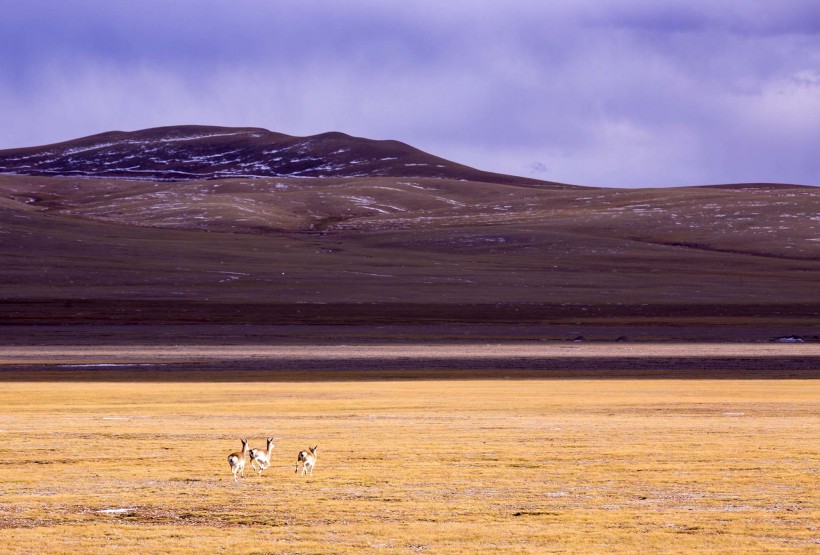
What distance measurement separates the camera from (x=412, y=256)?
11031 centimetres

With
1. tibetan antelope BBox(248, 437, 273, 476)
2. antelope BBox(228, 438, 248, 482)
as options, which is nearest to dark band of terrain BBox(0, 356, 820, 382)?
tibetan antelope BBox(248, 437, 273, 476)

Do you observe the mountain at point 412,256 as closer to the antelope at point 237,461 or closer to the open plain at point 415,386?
the open plain at point 415,386

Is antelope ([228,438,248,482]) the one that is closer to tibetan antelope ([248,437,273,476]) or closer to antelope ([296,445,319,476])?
tibetan antelope ([248,437,273,476])

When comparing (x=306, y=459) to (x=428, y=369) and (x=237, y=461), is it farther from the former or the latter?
(x=428, y=369)

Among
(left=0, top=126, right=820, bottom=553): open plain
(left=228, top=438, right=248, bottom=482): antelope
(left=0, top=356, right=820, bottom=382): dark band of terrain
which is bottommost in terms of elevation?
(left=0, top=356, right=820, bottom=382): dark band of terrain

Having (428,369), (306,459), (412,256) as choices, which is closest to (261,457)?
(306,459)

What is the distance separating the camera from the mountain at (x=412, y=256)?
72500 mm

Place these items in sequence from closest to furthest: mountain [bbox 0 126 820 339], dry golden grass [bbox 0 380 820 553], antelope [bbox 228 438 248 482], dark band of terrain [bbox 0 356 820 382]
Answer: dry golden grass [bbox 0 380 820 553], antelope [bbox 228 438 248 482], dark band of terrain [bbox 0 356 820 382], mountain [bbox 0 126 820 339]

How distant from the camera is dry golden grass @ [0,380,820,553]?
12023 millimetres

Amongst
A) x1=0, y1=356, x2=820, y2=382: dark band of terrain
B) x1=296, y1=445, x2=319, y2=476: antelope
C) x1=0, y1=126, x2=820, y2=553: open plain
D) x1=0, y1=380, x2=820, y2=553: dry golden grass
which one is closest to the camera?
x1=0, y1=380, x2=820, y2=553: dry golden grass

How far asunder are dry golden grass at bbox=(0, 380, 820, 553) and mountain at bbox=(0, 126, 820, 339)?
3472 cm

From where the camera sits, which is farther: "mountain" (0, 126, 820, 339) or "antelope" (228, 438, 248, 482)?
"mountain" (0, 126, 820, 339)

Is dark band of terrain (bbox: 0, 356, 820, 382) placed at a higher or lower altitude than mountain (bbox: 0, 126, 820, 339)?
lower

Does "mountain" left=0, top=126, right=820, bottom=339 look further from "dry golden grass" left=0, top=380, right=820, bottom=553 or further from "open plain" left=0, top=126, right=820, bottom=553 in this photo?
"dry golden grass" left=0, top=380, right=820, bottom=553
